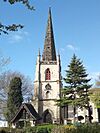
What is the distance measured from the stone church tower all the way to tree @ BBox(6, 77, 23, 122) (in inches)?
258

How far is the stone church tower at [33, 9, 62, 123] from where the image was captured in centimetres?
6838

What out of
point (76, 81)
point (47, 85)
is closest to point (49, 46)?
point (47, 85)

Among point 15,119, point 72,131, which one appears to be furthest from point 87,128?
point 15,119

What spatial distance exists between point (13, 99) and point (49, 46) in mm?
20389

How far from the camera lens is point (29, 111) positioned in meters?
59.5

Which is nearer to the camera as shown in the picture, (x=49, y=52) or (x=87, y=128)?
(x=87, y=128)

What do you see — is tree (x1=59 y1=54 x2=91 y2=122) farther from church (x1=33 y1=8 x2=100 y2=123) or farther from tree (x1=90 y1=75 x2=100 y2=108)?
church (x1=33 y1=8 x2=100 y2=123)

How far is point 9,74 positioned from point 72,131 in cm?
5002

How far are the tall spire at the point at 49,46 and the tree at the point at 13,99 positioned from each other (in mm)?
14182

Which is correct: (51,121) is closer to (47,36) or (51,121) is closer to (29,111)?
(29,111)

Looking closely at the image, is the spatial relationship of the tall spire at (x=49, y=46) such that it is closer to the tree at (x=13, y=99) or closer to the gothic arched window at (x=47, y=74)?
the gothic arched window at (x=47, y=74)

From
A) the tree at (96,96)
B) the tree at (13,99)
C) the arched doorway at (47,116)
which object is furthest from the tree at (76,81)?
the arched doorway at (47,116)

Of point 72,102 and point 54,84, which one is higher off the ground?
point 54,84

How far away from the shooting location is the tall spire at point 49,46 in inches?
2940
